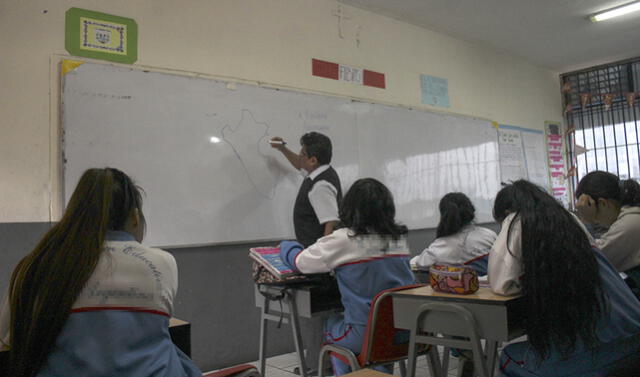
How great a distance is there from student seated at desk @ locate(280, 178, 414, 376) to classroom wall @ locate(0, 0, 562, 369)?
4.12 ft

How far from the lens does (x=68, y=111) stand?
2.62 metres

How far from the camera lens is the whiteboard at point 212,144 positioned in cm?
271

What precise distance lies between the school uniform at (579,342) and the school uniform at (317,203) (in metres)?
1.26

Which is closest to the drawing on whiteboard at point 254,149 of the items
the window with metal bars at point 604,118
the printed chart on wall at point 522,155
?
the printed chart on wall at point 522,155

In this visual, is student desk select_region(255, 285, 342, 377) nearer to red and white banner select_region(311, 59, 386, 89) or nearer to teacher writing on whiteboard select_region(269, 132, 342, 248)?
teacher writing on whiteboard select_region(269, 132, 342, 248)

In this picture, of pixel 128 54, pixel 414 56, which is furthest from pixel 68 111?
pixel 414 56

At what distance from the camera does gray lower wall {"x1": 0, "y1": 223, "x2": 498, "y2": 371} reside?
2980mm

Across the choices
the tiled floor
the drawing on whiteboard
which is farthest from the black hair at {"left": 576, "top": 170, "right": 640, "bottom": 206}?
the drawing on whiteboard

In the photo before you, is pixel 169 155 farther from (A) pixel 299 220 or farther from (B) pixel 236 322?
(B) pixel 236 322

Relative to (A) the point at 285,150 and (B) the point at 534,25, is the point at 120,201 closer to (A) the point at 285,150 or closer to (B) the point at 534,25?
(A) the point at 285,150

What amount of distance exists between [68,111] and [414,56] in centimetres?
290

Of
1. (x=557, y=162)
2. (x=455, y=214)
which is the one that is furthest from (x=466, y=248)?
(x=557, y=162)

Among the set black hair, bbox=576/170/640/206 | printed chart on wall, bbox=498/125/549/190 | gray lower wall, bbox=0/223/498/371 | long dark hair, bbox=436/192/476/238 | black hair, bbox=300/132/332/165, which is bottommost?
gray lower wall, bbox=0/223/498/371

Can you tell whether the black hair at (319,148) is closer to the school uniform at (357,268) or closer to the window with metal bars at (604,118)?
the school uniform at (357,268)
